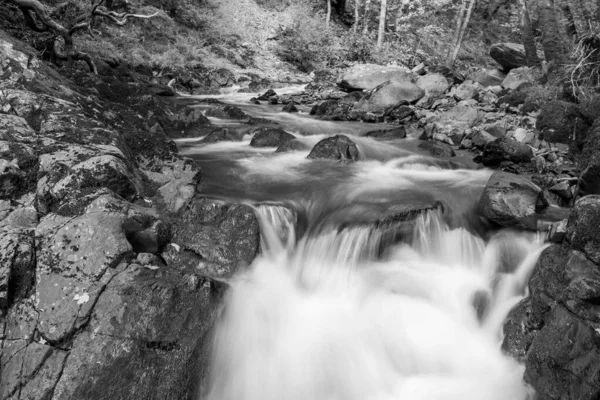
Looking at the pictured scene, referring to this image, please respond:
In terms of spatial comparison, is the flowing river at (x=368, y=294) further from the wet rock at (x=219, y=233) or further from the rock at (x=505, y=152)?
the rock at (x=505, y=152)

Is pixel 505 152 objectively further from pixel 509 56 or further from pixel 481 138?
Answer: pixel 509 56

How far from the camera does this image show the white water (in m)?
3.62

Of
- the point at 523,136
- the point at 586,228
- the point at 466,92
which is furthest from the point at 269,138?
the point at 466,92

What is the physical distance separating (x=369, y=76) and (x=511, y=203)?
11.8 metres

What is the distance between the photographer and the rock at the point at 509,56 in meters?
14.4

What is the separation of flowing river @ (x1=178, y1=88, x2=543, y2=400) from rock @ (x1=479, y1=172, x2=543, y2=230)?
0.63ft

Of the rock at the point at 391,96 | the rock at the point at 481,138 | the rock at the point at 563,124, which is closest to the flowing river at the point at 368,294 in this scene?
the rock at the point at 563,124

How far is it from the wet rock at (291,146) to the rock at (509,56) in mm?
10524

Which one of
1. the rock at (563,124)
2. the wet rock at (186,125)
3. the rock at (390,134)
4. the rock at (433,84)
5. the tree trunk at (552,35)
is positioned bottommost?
the rock at (390,134)

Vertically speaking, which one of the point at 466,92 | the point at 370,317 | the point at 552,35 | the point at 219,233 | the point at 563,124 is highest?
the point at 552,35

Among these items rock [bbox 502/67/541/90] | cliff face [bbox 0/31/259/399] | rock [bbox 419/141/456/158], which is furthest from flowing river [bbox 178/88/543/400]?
rock [bbox 502/67/541/90]

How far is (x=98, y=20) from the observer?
16.4 m

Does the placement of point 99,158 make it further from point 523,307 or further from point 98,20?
point 98,20

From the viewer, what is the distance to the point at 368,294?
15.1 feet
